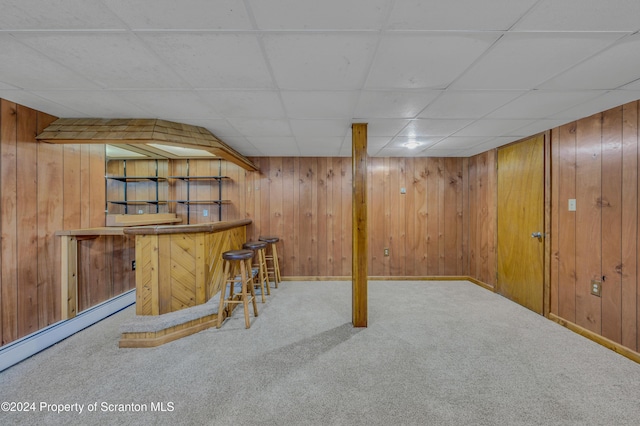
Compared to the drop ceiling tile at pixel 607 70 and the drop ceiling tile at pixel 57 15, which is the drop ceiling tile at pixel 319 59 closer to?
the drop ceiling tile at pixel 57 15

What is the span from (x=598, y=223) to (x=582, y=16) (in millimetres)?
2064

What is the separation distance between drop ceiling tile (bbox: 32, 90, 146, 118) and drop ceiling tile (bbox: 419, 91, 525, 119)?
2667 millimetres

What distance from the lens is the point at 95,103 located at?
2.00 meters

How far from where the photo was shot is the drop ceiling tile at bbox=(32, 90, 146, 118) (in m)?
1.83

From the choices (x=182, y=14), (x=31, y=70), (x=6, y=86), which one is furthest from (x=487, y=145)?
Answer: (x=6, y=86)

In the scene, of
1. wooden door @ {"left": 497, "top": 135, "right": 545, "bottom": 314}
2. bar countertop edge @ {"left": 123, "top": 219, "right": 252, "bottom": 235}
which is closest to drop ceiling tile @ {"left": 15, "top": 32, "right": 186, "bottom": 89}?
bar countertop edge @ {"left": 123, "top": 219, "right": 252, "bottom": 235}

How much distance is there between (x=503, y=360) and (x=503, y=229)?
213 cm

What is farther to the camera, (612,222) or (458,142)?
(458,142)

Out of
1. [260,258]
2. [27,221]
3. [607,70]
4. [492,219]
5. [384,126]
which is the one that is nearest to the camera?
[607,70]

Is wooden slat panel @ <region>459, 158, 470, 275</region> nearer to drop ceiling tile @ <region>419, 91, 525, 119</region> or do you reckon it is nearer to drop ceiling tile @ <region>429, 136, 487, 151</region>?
drop ceiling tile @ <region>429, 136, 487, 151</region>

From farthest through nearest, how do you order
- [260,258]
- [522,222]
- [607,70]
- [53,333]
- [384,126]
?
[260,258]
[522,222]
[384,126]
[53,333]
[607,70]

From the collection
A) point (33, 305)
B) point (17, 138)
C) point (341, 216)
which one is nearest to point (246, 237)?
point (341, 216)

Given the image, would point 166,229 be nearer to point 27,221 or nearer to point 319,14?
point 27,221

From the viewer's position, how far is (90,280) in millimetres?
2709
